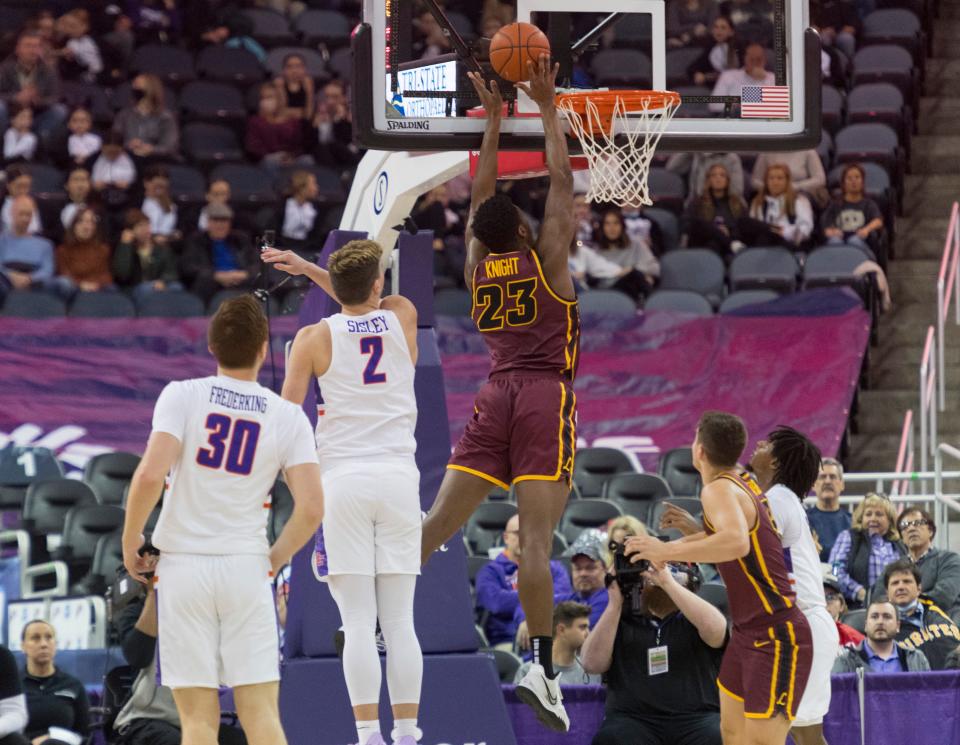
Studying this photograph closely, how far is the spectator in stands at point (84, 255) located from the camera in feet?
52.5

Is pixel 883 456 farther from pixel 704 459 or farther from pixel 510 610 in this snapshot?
pixel 704 459

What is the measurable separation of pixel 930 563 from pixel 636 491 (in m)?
2.45

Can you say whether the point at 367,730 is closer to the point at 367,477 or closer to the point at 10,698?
the point at 367,477

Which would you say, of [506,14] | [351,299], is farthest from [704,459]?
[506,14]

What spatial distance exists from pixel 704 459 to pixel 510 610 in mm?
4354

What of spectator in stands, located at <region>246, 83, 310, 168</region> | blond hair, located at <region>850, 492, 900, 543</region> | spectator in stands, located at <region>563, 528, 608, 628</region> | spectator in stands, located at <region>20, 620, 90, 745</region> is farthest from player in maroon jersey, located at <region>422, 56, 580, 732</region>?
spectator in stands, located at <region>246, 83, 310, 168</region>

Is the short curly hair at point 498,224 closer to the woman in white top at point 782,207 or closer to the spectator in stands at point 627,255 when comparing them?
the spectator in stands at point 627,255

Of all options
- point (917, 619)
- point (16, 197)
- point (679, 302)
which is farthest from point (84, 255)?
point (917, 619)

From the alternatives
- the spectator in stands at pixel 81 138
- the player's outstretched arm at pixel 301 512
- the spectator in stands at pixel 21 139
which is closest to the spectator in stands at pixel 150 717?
the player's outstretched arm at pixel 301 512

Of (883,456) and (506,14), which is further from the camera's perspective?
(506,14)

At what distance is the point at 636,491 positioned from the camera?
13.6 metres

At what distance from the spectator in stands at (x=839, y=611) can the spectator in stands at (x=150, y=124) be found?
931cm

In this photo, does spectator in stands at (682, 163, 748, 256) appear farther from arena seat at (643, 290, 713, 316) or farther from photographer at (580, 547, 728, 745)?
photographer at (580, 547, 728, 745)

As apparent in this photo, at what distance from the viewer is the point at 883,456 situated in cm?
1572
